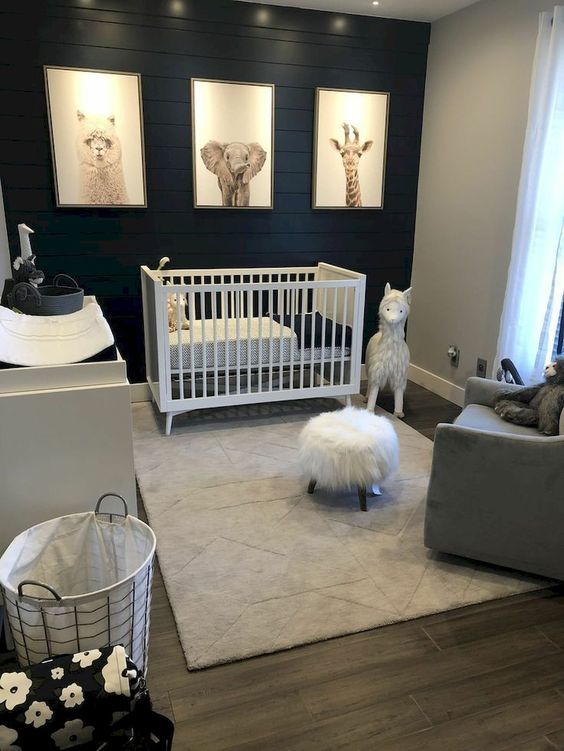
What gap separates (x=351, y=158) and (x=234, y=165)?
0.84 meters

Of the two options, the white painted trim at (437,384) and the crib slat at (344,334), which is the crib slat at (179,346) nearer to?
the crib slat at (344,334)

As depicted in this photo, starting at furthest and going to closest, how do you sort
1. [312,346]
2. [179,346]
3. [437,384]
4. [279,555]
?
[437,384] → [312,346] → [179,346] → [279,555]

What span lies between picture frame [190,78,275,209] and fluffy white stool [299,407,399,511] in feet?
6.17

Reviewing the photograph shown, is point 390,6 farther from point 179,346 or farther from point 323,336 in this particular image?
point 179,346

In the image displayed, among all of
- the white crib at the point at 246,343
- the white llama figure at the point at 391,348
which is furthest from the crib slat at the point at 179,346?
the white llama figure at the point at 391,348

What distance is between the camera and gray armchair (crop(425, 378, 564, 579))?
6.53 feet

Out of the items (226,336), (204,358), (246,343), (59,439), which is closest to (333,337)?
(246,343)

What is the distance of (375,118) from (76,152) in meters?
2.00

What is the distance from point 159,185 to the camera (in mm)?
3676

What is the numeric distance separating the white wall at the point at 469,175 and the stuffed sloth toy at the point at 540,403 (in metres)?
1.08

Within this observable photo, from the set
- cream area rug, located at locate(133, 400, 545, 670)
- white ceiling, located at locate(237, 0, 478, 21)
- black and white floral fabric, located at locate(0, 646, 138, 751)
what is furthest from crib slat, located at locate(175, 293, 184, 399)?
black and white floral fabric, located at locate(0, 646, 138, 751)

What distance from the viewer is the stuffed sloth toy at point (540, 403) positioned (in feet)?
7.87

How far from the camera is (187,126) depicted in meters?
3.62

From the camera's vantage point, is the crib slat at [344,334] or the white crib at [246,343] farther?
the crib slat at [344,334]
